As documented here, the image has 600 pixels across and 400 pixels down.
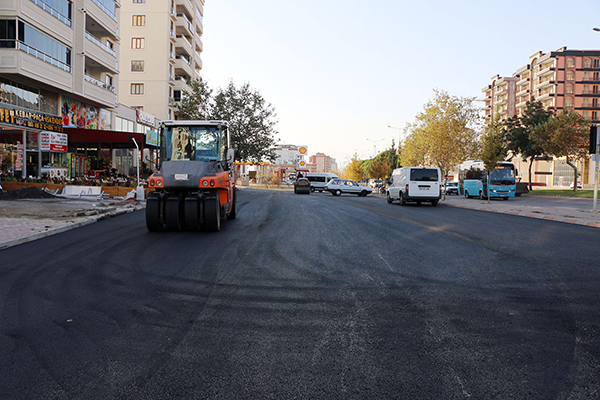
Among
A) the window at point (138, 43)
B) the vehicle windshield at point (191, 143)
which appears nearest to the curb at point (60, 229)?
the vehicle windshield at point (191, 143)

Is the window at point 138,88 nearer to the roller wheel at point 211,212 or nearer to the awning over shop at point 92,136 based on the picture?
the awning over shop at point 92,136

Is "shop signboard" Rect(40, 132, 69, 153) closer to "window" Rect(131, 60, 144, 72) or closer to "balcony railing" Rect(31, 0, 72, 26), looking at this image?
"balcony railing" Rect(31, 0, 72, 26)

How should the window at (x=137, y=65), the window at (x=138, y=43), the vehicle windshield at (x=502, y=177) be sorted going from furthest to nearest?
the window at (x=137, y=65) → the window at (x=138, y=43) → the vehicle windshield at (x=502, y=177)

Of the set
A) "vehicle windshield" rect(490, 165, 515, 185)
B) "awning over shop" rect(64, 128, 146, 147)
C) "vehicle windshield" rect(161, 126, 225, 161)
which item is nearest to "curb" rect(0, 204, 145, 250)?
"vehicle windshield" rect(161, 126, 225, 161)

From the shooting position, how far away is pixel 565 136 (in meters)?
42.1

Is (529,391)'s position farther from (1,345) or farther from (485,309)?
(1,345)

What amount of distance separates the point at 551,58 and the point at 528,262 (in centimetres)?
8627

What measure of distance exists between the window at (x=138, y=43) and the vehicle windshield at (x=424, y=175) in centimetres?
3877

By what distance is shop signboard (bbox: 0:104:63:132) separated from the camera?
2280 centimetres

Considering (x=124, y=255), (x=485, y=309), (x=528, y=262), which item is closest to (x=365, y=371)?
(x=485, y=309)

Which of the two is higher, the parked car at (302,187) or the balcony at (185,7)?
the balcony at (185,7)

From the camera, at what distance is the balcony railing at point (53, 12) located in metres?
25.6

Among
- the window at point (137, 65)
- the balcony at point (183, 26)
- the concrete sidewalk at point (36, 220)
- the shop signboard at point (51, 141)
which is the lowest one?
the concrete sidewalk at point (36, 220)

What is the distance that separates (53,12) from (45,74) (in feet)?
13.9
